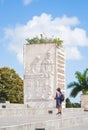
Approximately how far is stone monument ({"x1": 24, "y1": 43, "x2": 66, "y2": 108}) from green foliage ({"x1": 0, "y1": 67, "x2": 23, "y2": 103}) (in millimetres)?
23514

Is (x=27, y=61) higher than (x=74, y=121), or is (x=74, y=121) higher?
(x=27, y=61)

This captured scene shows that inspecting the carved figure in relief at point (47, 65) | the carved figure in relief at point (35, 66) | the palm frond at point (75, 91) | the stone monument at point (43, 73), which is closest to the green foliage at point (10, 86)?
the palm frond at point (75, 91)

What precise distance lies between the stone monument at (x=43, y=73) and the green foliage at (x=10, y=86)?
23.5 metres

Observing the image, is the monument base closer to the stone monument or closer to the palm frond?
the stone monument

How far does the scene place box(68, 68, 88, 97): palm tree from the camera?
49.6 m

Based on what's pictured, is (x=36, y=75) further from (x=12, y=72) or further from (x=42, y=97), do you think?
(x=12, y=72)

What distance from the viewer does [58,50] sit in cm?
3391

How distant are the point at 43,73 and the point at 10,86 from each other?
26.4m

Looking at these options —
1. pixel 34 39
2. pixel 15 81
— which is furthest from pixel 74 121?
pixel 15 81

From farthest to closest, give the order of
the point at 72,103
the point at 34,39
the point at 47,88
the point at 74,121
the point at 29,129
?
the point at 72,103 < the point at 34,39 < the point at 47,88 < the point at 74,121 < the point at 29,129

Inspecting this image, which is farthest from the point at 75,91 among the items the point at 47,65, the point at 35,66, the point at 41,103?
the point at 47,65

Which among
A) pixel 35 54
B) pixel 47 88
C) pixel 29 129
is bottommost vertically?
pixel 29 129

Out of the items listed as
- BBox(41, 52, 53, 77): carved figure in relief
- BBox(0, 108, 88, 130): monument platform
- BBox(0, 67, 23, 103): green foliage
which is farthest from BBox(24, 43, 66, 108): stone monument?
BBox(0, 67, 23, 103): green foliage

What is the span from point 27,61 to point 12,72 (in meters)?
27.2
